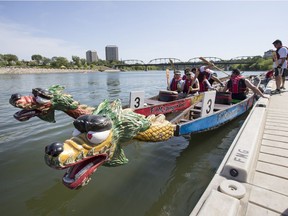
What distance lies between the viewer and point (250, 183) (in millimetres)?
2189

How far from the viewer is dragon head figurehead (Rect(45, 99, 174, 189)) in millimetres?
1783

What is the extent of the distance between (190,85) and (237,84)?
1.83 m

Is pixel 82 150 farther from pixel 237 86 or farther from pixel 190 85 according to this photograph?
pixel 190 85

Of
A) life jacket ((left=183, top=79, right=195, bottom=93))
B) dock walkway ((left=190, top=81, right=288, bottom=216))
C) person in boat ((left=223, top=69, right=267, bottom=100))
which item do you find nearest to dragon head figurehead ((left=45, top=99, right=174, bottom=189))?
dock walkway ((left=190, top=81, right=288, bottom=216))

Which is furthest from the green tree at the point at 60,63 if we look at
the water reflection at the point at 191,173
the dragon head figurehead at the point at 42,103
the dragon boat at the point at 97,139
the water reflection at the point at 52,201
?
the dragon boat at the point at 97,139

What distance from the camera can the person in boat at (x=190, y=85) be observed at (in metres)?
8.43

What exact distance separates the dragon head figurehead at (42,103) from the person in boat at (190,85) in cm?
562

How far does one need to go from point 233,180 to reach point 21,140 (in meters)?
5.81

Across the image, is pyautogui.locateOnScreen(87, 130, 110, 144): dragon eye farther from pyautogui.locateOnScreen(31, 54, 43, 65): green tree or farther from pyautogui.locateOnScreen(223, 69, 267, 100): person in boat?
pyautogui.locateOnScreen(31, 54, 43, 65): green tree

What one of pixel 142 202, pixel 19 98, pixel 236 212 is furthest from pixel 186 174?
pixel 19 98

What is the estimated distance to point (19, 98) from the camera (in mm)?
3500

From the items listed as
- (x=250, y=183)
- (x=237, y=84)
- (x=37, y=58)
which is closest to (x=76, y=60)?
(x=37, y=58)

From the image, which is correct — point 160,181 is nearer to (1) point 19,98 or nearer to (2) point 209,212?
(2) point 209,212

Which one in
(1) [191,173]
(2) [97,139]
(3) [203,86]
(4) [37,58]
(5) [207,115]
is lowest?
(1) [191,173]
